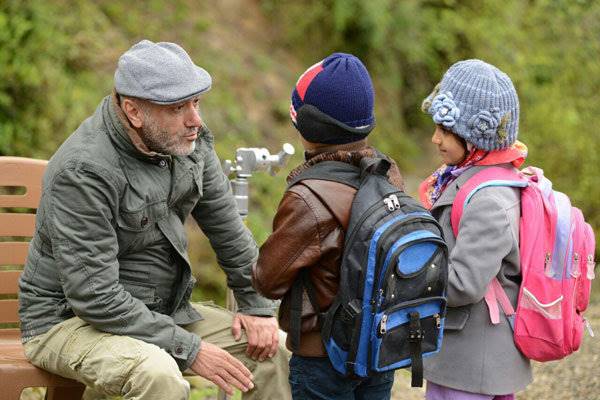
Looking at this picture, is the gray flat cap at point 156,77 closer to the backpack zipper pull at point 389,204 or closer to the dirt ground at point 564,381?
the backpack zipper pull at point 389,204

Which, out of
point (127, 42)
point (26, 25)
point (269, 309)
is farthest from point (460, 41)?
point (269, 309)

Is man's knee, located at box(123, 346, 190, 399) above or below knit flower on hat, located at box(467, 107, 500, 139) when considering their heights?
below

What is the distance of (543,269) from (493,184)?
13.5 inches

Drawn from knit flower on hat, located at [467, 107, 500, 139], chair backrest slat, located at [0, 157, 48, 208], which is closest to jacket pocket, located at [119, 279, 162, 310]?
chair backrest slat, located at [0, 157, 48, 208]

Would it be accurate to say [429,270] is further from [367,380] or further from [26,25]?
[26,25]

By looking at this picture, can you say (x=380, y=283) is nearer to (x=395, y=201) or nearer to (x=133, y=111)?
(x=395, y=201)

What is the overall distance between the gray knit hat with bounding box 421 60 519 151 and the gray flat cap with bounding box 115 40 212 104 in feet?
2.85

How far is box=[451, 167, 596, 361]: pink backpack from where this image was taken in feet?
10.6

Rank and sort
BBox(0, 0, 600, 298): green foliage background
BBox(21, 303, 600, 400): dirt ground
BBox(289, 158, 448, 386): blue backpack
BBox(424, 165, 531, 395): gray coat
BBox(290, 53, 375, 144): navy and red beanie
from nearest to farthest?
BBox(289, 158, 448, 386): blue backpack < BBox(290, 53, 375, 144): navy and red beanie < BBox(424, 165, 531, 395): gray coat < BBox(21, 303, 600, 400): dirt ground < BBox(0, 0, 600, 298): green foliage background

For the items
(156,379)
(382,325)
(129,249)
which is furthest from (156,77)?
(382,325)

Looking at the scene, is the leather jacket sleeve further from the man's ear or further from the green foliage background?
the green foliage background

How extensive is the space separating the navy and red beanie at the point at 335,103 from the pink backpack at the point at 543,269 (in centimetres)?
57

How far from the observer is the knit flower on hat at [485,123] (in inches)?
127

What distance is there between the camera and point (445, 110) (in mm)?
3271
